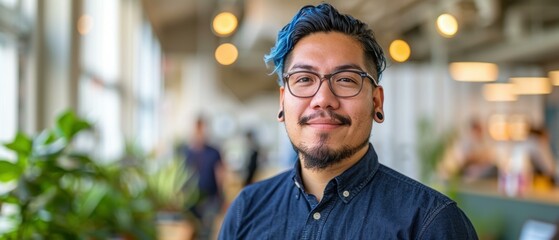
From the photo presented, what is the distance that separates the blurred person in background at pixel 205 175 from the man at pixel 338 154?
637cm

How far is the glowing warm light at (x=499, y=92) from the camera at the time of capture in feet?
40.0

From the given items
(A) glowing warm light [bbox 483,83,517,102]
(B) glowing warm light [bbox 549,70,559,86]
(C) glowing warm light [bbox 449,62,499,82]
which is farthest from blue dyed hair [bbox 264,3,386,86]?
(A) glowing warm light [bbox 483,83,517,102]

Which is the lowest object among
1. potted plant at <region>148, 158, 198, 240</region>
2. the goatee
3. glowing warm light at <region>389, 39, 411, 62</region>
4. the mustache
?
potted plant at <region>148, 158, 198, 240</region>

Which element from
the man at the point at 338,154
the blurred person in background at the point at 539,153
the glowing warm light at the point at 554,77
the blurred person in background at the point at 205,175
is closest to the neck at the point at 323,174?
the man at the point at 338,154

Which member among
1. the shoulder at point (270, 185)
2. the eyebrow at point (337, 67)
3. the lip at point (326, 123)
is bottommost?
the shoulder at point (270, 185)

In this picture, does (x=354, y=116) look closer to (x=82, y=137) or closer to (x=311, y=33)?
(x=311, y=33)

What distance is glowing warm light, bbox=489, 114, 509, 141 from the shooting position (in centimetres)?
1340

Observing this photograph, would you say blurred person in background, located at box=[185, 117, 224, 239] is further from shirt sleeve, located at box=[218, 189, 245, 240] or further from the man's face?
the man's face

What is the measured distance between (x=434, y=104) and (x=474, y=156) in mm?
2057

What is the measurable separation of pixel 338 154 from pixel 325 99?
0.09 metres

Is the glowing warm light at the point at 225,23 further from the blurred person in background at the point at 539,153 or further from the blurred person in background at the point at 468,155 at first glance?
the blurred person in background at the point at 468,155

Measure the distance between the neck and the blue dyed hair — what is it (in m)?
0.15

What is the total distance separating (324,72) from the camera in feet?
4.13

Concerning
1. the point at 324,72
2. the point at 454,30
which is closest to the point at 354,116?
the point at 324,72
